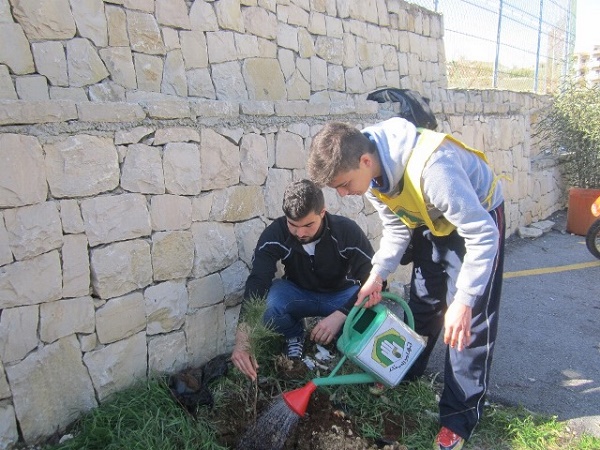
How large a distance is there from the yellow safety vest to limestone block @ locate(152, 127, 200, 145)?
1202 mm

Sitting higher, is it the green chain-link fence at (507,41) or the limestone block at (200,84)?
the green chain-link fence at (507,41)

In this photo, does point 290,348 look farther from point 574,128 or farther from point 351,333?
point 574,128

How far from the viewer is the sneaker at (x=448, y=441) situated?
8.34ft

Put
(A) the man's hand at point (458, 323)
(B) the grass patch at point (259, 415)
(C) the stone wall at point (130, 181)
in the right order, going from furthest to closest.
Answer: (B) the grass patch at point (259, 415) < (C) the stone wall at point (130, 181) < (A) the man's hand at point (458, 323)

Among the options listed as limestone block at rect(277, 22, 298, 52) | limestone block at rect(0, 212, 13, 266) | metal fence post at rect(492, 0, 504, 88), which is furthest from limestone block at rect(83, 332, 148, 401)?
metal fence post at rect(492, 0, 504, 88)

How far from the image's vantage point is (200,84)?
12.7 ft

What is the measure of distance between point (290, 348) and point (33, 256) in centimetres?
152

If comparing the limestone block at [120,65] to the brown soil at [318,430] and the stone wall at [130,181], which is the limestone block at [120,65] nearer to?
the stone wall at [130,181]

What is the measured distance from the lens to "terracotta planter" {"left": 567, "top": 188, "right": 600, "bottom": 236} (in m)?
6.81

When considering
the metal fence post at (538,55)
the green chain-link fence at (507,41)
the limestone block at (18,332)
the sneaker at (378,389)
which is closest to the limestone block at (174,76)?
the limestone block at (18,332)

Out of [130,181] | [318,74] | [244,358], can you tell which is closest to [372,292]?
[244,358]

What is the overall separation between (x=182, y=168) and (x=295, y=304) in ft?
3.46

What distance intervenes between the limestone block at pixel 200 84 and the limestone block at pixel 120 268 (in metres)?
1.44

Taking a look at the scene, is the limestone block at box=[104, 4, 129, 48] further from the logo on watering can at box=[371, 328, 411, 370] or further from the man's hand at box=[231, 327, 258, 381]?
the logo on watering can at box=[371, 328, 411, 370]
